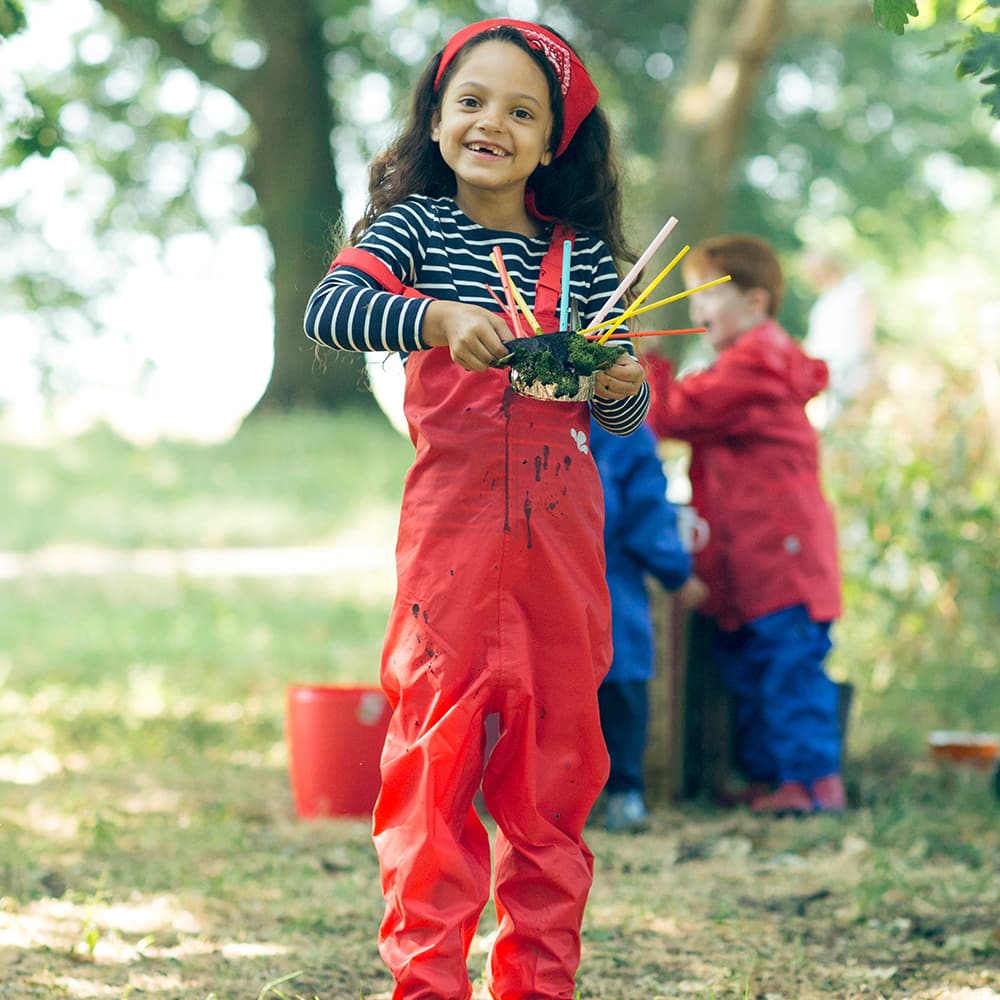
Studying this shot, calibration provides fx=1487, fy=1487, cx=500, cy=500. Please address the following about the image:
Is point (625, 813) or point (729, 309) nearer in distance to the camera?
point (625, 813)

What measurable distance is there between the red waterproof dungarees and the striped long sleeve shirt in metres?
0.11

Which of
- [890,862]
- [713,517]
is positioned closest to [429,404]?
[890,862]

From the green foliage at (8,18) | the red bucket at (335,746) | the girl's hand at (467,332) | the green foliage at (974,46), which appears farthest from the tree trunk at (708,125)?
the girl's hand at (467,332)

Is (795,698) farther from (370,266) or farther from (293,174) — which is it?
(293,174)

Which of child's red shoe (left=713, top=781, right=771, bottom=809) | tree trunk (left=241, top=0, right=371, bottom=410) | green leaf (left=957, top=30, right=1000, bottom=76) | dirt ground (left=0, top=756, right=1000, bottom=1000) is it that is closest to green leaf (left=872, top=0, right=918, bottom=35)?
green leaf (left=957, top=30, right=1000, bottom=76)

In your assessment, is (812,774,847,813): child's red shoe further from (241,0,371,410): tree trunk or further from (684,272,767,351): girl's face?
(241,0,371,410): tree trunk

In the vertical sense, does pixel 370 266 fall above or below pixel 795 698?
above

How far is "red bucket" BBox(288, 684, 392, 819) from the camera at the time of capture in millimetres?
4074

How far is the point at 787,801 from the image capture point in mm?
4426

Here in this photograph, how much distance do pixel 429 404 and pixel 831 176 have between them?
14366mm

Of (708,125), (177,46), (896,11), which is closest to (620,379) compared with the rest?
(896,11)

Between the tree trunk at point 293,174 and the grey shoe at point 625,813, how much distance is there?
28.7 feet

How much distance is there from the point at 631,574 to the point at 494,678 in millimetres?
2028

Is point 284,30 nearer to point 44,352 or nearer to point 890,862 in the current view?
point 44,352
